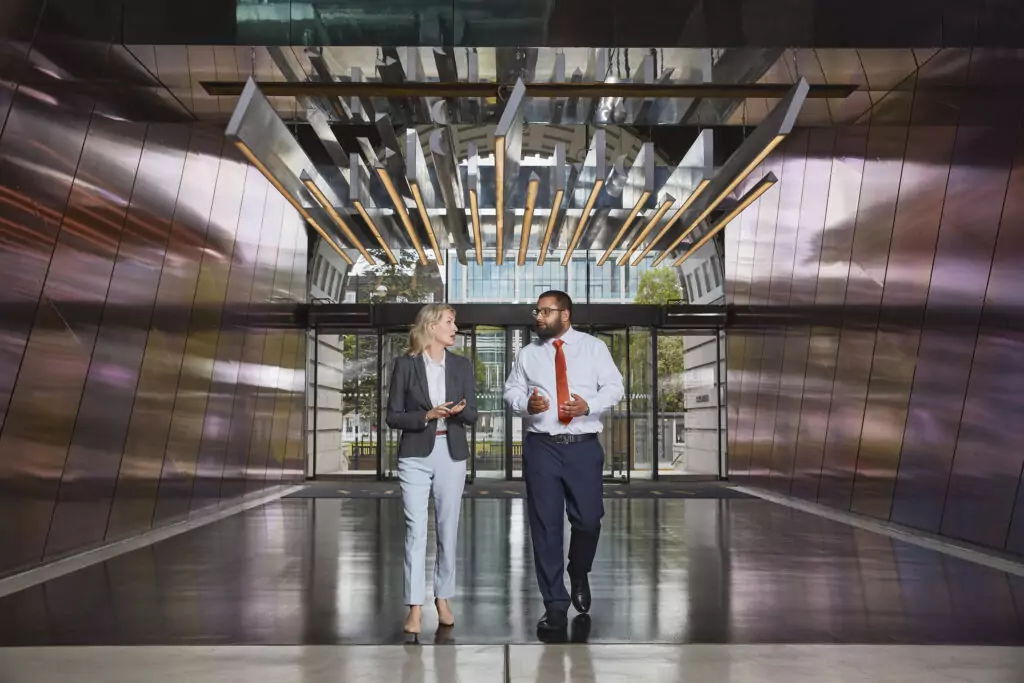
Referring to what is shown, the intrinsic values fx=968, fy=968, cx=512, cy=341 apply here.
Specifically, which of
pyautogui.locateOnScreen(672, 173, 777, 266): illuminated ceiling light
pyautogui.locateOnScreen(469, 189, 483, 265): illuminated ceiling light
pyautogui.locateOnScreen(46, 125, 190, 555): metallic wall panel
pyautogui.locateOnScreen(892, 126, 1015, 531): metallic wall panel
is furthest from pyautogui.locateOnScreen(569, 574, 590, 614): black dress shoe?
pyautogui.locateOnScreen(469, 189, 483, 265): illuminated ceiling light

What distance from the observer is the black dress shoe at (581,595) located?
5465mm

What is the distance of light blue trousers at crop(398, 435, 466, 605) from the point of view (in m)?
5.00

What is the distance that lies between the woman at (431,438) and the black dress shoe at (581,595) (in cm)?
71

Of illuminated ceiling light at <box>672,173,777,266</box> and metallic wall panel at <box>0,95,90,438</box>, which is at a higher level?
illuminated ceiling light at <box>672,173,777,266</box>

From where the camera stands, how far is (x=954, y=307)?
9250mm

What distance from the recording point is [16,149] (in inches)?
277

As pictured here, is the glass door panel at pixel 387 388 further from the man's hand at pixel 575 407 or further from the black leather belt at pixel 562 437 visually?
the man's hand at pixel 575 407

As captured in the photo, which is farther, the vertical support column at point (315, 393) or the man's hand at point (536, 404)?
the vertical support column at point (315, 393)

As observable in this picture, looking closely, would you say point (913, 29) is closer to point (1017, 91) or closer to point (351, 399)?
point (1017, 91)

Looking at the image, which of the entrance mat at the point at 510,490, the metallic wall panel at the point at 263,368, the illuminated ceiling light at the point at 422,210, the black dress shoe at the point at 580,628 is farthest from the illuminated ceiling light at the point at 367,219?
the black dress shoe at the point at 580,628

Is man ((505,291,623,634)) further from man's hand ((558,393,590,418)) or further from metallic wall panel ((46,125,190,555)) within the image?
metallic wall panel ((46,125,190,555))

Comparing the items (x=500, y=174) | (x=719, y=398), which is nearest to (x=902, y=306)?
(x=500, y=174)

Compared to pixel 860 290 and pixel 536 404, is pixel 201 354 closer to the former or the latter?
pixel 536 404

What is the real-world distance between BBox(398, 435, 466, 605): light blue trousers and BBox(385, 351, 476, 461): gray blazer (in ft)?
0.20
